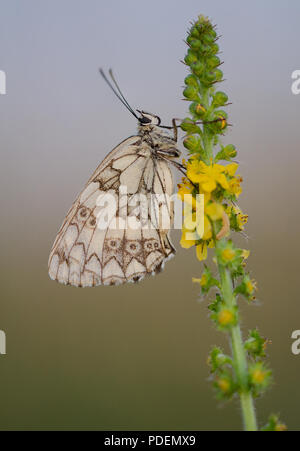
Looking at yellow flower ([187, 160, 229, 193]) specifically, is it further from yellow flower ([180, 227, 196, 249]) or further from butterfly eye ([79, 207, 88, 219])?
butterfly eye ([79, 207, 88, 219])

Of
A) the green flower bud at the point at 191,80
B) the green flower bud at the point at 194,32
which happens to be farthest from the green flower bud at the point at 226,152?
the green flower bud at the point at 194,32

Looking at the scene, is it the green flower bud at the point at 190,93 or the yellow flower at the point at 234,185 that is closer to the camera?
the yellow flower at the point at 234,185

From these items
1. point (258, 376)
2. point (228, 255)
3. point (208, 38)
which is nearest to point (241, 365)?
point (258, 376)

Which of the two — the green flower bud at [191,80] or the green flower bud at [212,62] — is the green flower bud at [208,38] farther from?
the green flower bud at [191,80]

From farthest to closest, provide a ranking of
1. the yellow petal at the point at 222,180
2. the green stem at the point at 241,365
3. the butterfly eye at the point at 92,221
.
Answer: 1. the butterfly eye at the point at 92,221
2. the yellow petal at the point at 222,180
3. the green stem at the point at 241,365

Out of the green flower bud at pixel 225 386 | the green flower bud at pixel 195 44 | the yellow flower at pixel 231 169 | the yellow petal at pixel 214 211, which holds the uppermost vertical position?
the green flower bud at pixel 195 44
